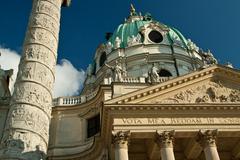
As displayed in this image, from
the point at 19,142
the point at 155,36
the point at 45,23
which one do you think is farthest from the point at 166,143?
the point at 155,36

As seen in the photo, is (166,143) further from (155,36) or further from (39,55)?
(155,36)

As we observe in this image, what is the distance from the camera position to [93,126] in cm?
2619

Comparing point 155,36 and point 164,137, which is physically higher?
point 155,36

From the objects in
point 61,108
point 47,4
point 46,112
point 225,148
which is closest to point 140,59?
point 61,108

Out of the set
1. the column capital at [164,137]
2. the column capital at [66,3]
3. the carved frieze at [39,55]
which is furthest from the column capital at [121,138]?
the column capital at [66,3]

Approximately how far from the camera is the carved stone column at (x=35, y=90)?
11.4 m

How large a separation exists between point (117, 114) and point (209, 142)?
5.41 m

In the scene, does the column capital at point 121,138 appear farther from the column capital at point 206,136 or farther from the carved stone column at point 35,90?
the carved stone column at point 35,90

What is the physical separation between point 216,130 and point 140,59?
16.9 meters

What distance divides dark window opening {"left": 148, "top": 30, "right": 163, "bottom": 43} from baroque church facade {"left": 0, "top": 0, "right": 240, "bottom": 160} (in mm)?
5660

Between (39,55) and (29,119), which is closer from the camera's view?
(29,119)

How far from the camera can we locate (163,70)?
114ft

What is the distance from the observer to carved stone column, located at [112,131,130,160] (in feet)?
61.1

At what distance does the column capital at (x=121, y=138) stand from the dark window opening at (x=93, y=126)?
6.59m
